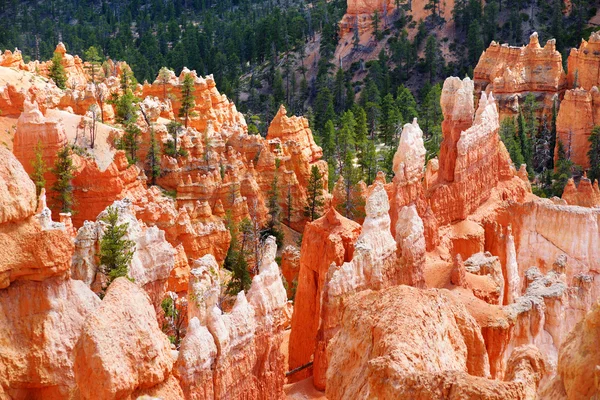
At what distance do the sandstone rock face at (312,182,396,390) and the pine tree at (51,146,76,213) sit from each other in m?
15.8

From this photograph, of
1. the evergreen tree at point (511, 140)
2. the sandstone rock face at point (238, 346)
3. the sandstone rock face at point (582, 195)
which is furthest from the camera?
the evergreen tree at point (511, 140)

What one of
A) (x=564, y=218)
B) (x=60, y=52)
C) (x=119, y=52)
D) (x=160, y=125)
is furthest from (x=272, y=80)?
(x=564, y=218)

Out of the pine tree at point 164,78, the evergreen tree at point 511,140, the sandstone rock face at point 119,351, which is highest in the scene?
the sandstone rock face at point 119,351

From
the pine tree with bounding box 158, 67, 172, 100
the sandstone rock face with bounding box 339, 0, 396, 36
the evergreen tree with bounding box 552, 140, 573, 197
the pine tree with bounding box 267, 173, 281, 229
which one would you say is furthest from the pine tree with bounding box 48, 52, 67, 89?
the sandstone rock face with bounding box 339, 0, 396, 36

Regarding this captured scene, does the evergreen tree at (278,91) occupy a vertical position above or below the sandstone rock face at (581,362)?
below

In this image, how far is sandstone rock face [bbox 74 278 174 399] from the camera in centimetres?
1543

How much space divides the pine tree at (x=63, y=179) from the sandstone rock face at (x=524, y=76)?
36.0 metres

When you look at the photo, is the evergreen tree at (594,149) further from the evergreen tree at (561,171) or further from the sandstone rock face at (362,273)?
the sandstone rock face at (362,273)

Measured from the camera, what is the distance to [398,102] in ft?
250

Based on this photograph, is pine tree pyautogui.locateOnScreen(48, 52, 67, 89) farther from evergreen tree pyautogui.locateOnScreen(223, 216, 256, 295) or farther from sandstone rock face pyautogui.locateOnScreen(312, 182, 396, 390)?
sandstone rock face pyautogui.locateOnScreen(312, 182, 396, 390)

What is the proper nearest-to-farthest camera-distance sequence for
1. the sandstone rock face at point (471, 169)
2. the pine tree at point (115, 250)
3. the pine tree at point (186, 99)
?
1. the pine tree at point (115, 250)
2. the sandstone rock face at point (471, 169)
3. the pine tree at point (186, 99)

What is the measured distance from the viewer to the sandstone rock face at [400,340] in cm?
1385

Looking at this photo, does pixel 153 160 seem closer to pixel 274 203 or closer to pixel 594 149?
pixel 274 203

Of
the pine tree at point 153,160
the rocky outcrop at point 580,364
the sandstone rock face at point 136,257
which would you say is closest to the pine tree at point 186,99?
the pine tree at point 153,160
